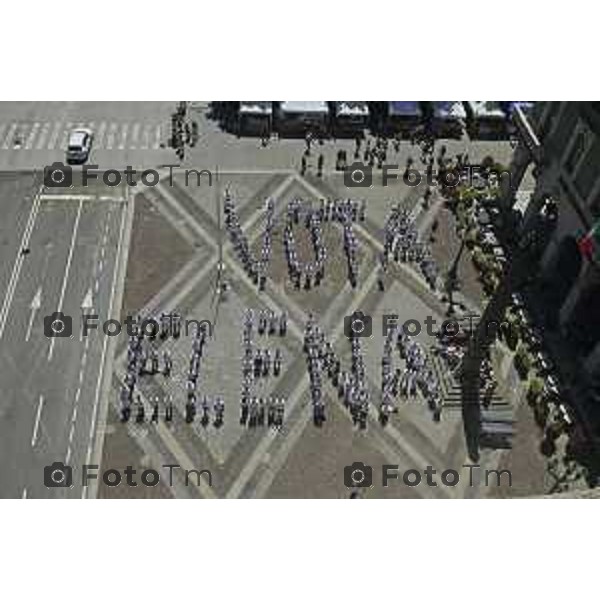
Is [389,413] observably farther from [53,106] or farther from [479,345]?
[53,106]

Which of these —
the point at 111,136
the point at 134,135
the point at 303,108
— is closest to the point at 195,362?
the point at 134,135

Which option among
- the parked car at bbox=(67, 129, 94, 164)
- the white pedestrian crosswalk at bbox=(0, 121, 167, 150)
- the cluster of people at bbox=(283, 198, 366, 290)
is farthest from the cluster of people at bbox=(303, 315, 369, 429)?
the parked car at bbox=(67, 129, 94, 164)

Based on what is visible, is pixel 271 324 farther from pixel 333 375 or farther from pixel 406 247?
pixel 406 247

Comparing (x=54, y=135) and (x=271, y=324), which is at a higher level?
(x=54, y=135)

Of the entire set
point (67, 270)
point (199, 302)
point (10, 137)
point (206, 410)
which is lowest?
point (206, 410)

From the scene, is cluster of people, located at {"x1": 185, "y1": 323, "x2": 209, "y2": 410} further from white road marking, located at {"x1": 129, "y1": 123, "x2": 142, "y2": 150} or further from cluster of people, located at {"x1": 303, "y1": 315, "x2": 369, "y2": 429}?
white road marking, located at {"x1": 129, "y1": 123, "x2": 142, "y2": 150}

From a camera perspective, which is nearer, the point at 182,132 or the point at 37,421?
the point at 37,421

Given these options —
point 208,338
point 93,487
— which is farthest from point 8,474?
point 208,338
